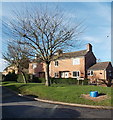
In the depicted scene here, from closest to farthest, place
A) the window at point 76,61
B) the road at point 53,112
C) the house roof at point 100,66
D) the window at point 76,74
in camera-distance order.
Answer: the road at point 53,112 → the house roof at point 100,66 → the window at point 76,74 → the window at point 76,61

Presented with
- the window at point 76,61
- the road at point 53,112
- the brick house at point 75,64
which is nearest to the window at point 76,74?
the brick house at point 75,64

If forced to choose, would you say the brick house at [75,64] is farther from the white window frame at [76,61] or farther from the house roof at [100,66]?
the house roof at [100,66]

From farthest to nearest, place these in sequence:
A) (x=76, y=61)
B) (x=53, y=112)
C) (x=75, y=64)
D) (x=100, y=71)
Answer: (x=75, y=64), (x=76, y=61), (x=100, y=71), (x=53, y=112)

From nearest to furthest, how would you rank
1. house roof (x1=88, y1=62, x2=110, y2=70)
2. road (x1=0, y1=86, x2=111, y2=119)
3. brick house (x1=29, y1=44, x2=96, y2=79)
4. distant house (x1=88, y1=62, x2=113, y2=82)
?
road (x1=0, y1=86, x2=111, y2=119), distant house (x1=88, y1=62, x2=113, y2=82), house roof (x1=88, y1=62, x2=110, y2=70), brick house (x1=29, y1=44, x2=96, y2=79)

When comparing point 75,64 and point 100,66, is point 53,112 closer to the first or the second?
point 75,64

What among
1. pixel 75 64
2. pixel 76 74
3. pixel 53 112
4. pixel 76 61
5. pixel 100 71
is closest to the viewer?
pixel 53 112

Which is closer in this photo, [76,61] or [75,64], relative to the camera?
[76,61]

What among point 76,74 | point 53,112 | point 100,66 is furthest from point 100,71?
point 53,112

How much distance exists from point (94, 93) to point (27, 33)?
411 inches

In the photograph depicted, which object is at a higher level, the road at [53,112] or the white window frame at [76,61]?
the white window frame at [76,61]

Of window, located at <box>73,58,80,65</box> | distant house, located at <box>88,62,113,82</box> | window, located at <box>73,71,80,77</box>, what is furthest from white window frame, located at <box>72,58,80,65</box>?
distant house, located at <box>88,62,113,82</box>

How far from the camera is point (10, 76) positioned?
40.2 metres

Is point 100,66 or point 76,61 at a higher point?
point 76,61

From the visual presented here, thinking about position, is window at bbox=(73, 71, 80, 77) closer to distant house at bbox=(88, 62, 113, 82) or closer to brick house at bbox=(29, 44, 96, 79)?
brick house at bbox=(29, 44, 96, 79)
